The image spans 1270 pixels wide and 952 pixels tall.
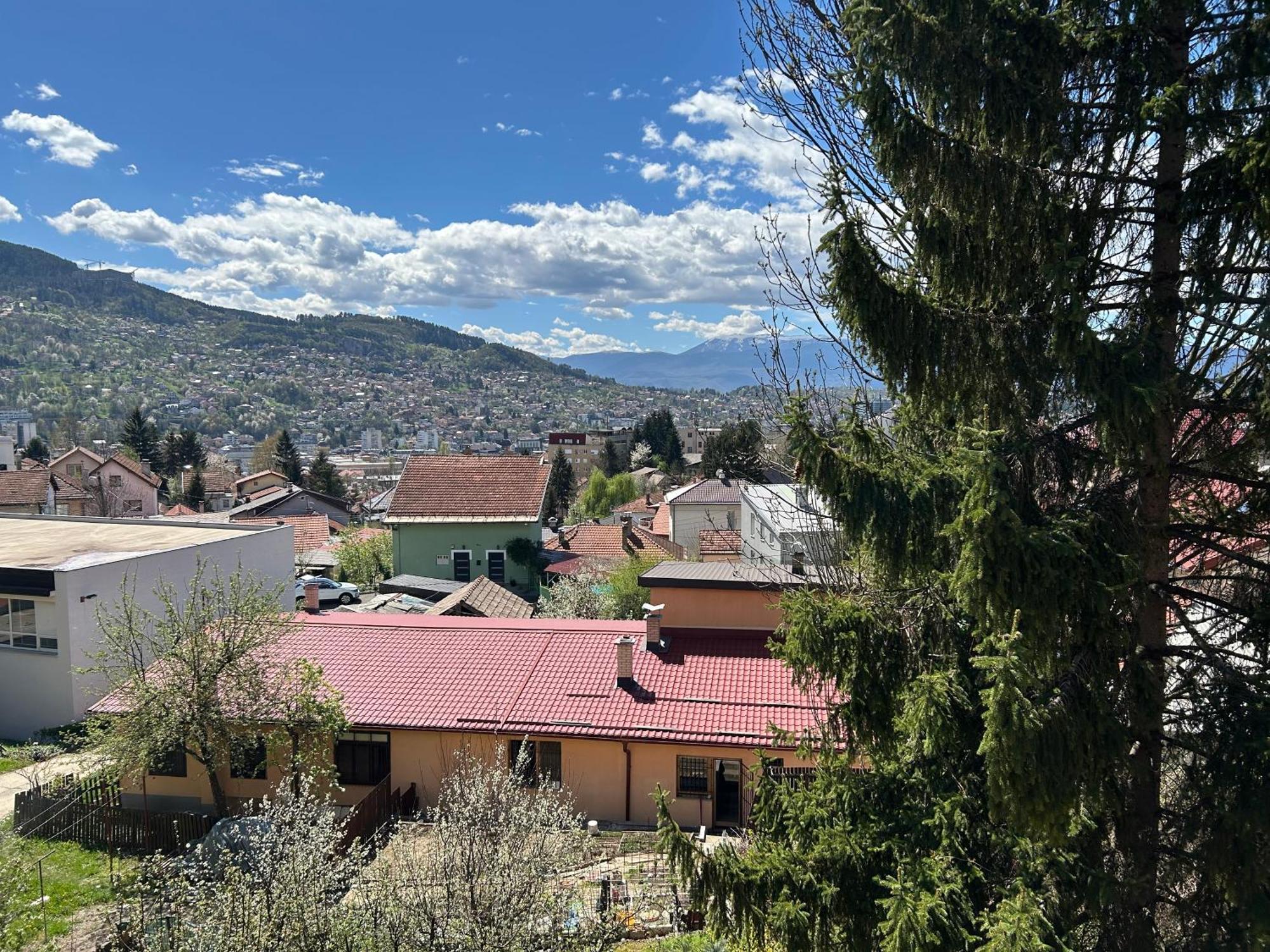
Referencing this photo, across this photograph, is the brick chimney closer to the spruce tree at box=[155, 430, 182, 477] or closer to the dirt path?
the dirt path

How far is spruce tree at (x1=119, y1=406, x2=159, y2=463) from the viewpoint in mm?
85162

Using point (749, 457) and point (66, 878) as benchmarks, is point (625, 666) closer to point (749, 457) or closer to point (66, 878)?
point (749, 457)

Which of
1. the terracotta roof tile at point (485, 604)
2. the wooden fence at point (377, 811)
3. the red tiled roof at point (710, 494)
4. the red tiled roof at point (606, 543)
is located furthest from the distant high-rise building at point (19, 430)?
the wooden fence at point (377, 811)

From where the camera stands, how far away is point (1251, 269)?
5.29 metres

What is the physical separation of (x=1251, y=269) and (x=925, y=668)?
146 inches

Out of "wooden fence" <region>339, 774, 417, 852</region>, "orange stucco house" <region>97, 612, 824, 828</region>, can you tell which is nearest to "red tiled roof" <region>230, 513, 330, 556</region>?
"orange stucco house" <region>97, 612, 824, 828</region>

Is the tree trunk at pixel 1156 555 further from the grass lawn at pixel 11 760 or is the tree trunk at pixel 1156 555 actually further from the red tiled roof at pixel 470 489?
the red tiled roof at pixel 470 489

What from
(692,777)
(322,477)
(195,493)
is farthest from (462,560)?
(322,477)

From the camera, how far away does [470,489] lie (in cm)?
4156

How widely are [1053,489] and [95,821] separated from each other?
1785cm

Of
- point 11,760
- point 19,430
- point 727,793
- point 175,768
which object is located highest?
point 19,430

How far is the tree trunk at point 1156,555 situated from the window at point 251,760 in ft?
46.1

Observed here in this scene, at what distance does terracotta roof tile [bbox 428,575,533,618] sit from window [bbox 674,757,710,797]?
11.3 m

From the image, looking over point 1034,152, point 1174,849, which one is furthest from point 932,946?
point 1034,152
